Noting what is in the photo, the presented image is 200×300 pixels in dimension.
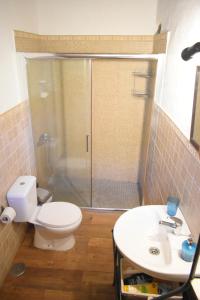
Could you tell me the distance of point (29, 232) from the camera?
229cm

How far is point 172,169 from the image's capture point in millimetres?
1649

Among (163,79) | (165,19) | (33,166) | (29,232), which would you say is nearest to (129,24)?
(165,19)

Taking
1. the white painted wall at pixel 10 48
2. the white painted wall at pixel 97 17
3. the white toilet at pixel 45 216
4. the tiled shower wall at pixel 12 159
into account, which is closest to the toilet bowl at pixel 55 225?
the white toilet at pixel 45 216

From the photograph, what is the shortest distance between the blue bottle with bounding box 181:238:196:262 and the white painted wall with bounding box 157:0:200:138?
2.13 ft

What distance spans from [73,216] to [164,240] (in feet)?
3.00

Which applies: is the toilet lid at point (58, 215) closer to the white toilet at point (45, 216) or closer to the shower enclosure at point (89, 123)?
the white toilet at point (45, 216)

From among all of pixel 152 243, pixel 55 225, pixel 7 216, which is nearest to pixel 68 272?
pixel 55 225

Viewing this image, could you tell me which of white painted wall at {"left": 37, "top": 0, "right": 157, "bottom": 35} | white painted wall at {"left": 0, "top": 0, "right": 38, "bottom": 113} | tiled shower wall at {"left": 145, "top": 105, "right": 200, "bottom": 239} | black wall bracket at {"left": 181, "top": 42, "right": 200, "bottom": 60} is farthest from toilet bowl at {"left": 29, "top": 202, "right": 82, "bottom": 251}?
white painted wall at {"left": 37, "top": 0, "right": 157, "bottom": 35}

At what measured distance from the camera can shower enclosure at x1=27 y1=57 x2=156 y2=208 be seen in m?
2.45

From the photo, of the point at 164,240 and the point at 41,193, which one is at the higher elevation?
the point at 164,240

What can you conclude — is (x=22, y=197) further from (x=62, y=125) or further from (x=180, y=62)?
(x=180, y=62)

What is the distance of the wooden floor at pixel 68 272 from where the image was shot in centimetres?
172

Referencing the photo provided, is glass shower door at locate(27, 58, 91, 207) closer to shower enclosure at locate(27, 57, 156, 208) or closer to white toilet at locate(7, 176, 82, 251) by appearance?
shower enclosure at locate(27, 57, 156, 208)

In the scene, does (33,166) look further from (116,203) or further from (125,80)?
(125,80)
